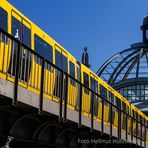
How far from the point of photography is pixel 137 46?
85.7m

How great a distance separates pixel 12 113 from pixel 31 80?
4.58 feet

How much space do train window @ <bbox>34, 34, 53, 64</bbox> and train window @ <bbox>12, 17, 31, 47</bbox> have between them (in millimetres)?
649

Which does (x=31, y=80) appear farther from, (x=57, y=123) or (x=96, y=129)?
(x=96, y=129)

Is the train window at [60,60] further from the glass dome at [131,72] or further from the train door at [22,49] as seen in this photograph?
the glass dome at [131,72]

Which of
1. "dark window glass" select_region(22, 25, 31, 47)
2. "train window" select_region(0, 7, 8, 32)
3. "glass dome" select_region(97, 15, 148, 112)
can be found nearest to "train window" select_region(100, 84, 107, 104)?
"dark window glass" select_region(22, 25, 31, 47)

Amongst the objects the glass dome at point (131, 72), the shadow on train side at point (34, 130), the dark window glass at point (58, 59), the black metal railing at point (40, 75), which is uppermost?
the glass dome at point (131, 72)

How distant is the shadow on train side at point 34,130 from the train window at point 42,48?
302 centimetres

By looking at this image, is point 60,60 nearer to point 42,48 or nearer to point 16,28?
point 42,48

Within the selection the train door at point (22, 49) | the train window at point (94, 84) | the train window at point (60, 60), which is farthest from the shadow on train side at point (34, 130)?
the train window at point (94, 84)

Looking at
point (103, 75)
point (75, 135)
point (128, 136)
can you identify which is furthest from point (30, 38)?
point (103, 75)

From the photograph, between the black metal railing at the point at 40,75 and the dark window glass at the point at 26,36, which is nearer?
the black metal railing at the point at 40,75

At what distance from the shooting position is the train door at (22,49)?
12.8m

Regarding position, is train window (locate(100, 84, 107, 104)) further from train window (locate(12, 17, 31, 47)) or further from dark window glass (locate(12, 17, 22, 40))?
dark window glass (locate(12, 17, 22, 40))

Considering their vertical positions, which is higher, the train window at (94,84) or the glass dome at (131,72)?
the glass dome at (131,72)
